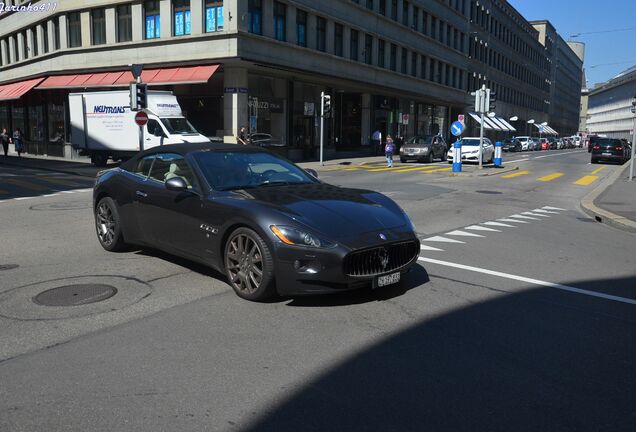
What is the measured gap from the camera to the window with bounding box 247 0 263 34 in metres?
28.5

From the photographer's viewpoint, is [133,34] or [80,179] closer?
[80,179]

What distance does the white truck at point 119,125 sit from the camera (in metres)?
23.6

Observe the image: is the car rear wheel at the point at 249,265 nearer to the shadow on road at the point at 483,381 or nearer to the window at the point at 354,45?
the shadow on road at the point at 483,381

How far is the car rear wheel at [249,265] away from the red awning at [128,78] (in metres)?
22.9

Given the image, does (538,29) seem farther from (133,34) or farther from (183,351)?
(183,351)

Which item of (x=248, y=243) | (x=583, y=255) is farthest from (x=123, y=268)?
(x=583, y=255)

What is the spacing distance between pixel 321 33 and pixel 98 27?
43.2 feet

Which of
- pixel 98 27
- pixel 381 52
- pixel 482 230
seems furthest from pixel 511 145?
pixel 482 230

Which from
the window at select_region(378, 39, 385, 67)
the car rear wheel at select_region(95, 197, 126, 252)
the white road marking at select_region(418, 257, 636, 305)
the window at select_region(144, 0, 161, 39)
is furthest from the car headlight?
the window at select_region(378, 39, 385, 67)

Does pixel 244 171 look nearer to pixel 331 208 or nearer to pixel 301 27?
pixel 331 208

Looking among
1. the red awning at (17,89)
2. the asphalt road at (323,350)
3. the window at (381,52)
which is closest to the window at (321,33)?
the window at (381,52)

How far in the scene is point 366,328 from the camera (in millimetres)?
4742

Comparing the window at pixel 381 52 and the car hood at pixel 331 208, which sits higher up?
the window at pixel 381 52

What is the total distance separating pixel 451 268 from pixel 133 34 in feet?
95.1
